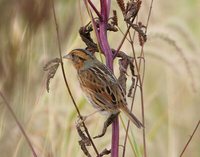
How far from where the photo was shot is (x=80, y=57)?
2.03 m

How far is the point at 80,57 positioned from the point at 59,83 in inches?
20.3

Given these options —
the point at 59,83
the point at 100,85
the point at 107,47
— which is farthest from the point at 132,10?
the point at 59,83

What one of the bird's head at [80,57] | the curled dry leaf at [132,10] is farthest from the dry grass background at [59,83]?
the curled dry leaf at [132,10]

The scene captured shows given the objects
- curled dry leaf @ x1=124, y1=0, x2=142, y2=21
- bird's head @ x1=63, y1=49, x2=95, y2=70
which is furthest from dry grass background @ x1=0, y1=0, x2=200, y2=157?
curled dry leaf @ x1=124, y1=0, x2=142, y2=21

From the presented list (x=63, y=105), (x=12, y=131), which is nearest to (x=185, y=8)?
(x=63, y=105)

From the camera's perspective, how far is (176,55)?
2484mm

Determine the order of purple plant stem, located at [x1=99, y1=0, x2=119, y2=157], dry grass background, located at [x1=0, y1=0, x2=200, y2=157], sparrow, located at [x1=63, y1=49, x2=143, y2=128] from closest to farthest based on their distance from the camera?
1. purple plant stem, located at [x1=99, y1=0, x2=119, y2=157]
2. sparrow, located at [x1=63, y1=49, x2=143, y2=128]
3. dry grass background, located at [x1=0, y1=0, x2=200, y2=157]

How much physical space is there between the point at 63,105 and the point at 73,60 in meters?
0.44

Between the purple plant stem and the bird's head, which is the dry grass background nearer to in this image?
the bird's head

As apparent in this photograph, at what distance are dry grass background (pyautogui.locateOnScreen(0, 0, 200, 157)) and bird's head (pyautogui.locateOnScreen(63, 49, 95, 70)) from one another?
0.61ft

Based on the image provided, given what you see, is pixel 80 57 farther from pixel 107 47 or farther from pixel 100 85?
pixel 107 47

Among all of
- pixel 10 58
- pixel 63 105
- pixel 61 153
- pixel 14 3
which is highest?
pixel 14 3

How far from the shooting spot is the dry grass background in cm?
232

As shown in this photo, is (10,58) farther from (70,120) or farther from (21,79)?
(70,120)
